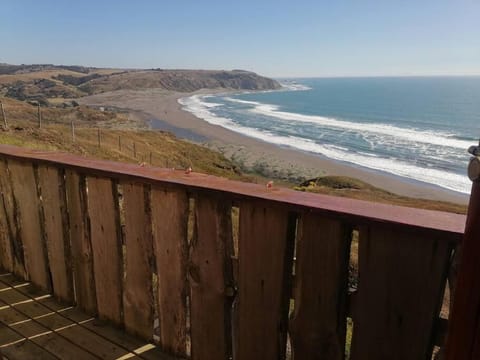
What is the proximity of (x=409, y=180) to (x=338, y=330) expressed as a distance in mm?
26374

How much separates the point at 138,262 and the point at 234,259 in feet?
1.92

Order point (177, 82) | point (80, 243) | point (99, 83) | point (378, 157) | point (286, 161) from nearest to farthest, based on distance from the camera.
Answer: point (80, 243) → point (286, 161) → point (378, 157) → point (99, 83) → point (177, 82)

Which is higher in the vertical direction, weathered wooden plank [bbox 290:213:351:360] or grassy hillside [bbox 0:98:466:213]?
weathered wooden plank [bbox 290:213:351:360]

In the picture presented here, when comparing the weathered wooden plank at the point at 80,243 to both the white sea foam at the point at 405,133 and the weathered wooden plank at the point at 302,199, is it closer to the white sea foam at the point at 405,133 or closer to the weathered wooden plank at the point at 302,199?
the weathered wooden plank at the point at 302,199

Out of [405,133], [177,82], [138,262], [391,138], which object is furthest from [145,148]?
[177,82]

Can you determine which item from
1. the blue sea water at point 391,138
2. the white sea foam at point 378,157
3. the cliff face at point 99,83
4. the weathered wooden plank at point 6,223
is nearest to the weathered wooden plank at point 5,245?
the weathered wooden plank at point 6,223

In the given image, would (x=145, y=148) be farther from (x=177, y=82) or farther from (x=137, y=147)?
(x=177, y=82)

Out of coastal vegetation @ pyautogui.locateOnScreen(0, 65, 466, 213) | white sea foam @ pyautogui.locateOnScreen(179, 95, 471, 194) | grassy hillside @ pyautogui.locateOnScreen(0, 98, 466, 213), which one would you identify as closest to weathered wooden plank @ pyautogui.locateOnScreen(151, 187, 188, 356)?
coastal vegetation @ pyautogui.locateOnScreen(0, 65, 466, 213)

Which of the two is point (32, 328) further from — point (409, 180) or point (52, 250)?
point (409, 180)

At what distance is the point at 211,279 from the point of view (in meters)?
1.75

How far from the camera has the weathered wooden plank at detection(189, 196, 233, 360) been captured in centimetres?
168

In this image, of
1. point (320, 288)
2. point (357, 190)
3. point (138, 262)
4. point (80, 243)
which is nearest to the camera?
point (320, 288)

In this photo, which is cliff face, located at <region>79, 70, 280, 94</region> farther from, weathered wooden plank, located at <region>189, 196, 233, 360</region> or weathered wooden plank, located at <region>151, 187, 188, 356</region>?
weathered wooden plank, located at <region>189, 196, 233, 360</region>

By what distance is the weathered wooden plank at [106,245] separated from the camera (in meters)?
2.07
